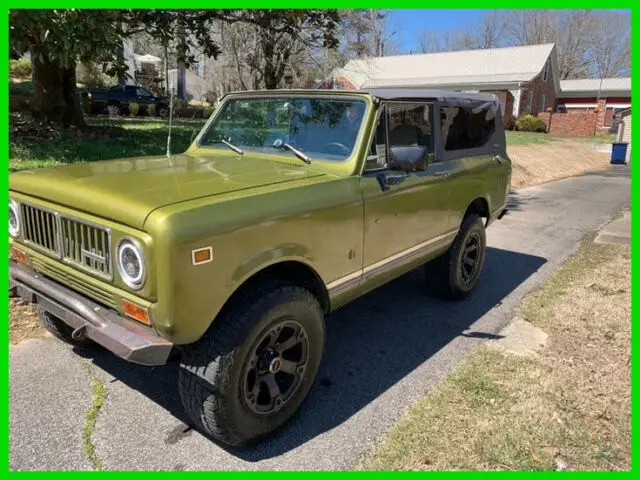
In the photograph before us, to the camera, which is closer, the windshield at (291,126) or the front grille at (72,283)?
the front grille at (72,283)

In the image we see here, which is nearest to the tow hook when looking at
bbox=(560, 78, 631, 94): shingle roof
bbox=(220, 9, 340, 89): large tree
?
bbox=(220, 9, 340, 89): large tree

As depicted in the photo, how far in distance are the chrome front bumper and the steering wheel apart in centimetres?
174

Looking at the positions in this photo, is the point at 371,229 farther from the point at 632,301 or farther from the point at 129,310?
the point at 632,301

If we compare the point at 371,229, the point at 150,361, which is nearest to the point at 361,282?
the point at 371,229

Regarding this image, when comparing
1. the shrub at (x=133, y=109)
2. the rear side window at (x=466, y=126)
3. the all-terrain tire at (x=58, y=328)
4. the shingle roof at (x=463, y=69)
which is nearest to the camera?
the all-terrain tire at (x=58, y=328)

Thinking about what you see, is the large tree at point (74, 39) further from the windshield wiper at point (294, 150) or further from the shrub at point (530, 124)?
the shrub at point (530, 124)

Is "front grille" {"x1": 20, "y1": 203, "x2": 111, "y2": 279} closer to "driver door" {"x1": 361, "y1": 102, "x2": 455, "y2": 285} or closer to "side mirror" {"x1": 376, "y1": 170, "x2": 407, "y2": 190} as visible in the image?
Answer: "driver door" {"x1": 361, "y1": 102, "x2": 455, "y2": 285}

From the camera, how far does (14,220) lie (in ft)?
10.9

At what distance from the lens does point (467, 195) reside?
482cm

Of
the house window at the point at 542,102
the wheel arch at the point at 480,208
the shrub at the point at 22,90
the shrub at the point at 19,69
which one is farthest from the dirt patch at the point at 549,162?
the shrub at the point at 19,69

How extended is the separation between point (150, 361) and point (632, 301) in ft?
15.9

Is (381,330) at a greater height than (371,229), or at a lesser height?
lesser

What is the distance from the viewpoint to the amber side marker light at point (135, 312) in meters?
2.52

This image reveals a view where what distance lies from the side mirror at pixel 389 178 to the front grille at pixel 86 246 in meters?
1.82
